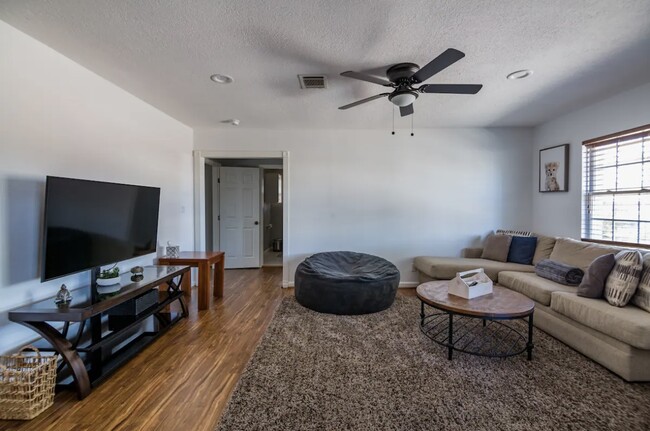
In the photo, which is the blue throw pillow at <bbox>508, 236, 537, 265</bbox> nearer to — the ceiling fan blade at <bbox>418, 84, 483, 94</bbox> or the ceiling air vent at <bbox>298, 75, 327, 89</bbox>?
the ceiling fan blade at <bbox>418, 84, 483, 94</bbox>

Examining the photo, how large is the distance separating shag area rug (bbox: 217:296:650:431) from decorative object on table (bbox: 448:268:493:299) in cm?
50

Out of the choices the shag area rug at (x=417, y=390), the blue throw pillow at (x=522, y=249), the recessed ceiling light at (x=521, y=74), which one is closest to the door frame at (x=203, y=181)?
the shag area rug at (x=417, y=390)

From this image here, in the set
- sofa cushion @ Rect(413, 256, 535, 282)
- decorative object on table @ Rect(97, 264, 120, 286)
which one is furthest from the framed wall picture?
decorative object on table @ Rect(97, 264, 120, 286)

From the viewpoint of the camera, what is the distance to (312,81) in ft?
8.56

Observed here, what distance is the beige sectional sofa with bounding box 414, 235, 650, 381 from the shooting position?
1.93 meters

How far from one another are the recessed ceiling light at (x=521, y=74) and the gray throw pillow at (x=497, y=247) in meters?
2.27

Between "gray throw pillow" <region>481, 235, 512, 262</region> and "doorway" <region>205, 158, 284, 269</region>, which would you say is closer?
"gray throw pillow" <region>481, 235, 512, 262</region>

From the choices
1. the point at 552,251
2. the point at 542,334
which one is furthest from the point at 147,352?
the point at 552,251

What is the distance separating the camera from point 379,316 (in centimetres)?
313

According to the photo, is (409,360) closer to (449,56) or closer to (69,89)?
(449,56)

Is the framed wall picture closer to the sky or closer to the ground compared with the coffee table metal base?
closer to the sky

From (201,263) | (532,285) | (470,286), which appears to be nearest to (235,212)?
(201,263)

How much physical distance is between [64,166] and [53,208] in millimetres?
537

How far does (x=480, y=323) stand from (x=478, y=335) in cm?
33
